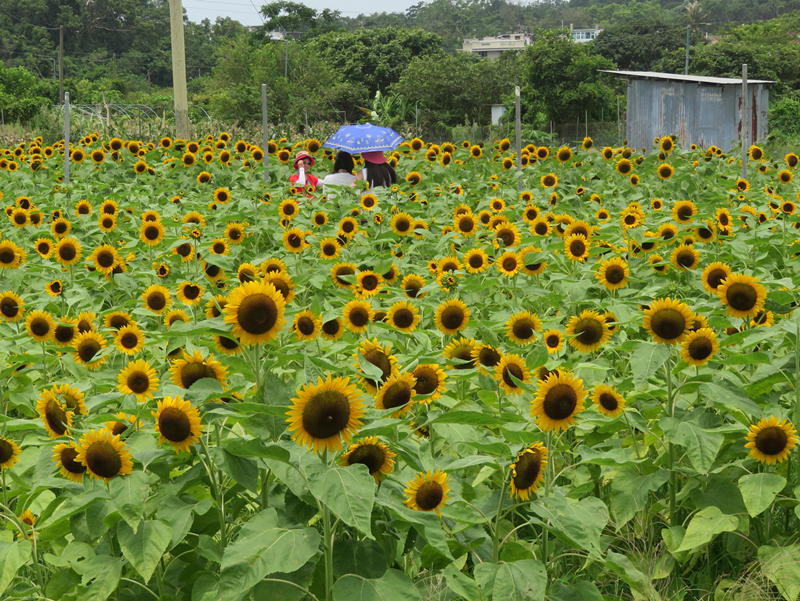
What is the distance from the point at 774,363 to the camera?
8.94ft

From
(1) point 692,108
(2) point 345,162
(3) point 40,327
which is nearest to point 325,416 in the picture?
(3) point 40,327

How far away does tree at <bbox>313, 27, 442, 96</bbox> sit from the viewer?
52.1 m

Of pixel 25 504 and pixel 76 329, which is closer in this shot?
pixel 25 504

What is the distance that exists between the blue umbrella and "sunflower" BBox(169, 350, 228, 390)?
256 inches

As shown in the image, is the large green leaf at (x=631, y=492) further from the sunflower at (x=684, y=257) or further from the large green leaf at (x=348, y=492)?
the sunflower at (x=684, y=257)

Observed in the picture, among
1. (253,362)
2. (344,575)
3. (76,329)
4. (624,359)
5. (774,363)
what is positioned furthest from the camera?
(624,359)

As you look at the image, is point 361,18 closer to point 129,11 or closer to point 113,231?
point 129,11

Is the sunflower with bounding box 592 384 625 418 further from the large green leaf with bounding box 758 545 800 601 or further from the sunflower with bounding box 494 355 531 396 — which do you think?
the large green leaf with bounding box 758 545 800 601

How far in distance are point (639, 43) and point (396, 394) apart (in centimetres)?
6144

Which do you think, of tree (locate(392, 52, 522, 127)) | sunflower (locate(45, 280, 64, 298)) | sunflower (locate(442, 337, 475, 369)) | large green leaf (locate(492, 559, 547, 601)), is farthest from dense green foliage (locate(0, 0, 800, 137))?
large green leaf (locate(492, 559, 547, 601))

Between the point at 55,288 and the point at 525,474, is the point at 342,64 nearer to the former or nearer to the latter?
the point at 55,288

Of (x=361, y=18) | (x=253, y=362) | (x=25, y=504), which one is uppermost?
(x=361, y=18)

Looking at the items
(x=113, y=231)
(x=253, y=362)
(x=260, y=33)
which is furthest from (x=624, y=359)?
(x=260, y=33)

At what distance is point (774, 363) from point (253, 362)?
1.72 meters
